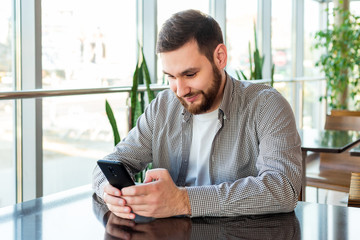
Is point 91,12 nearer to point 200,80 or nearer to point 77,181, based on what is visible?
point 77,181

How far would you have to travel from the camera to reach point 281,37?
7.55m

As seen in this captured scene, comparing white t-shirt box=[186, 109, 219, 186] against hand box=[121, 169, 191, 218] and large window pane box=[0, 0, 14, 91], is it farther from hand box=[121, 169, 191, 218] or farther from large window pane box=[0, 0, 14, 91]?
large window pane box=[0, 0, 14, 91]

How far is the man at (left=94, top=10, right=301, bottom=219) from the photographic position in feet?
4.78

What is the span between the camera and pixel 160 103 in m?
2.00

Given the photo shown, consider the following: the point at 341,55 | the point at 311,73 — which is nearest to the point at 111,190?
the point at 341,55

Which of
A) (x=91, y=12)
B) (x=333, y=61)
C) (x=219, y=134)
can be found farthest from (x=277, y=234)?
(x=333, y=61)

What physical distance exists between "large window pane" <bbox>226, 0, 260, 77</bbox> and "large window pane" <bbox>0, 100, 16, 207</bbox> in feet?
11.0

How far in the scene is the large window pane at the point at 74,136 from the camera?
3477 mm

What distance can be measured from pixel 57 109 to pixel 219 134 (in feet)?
6.43

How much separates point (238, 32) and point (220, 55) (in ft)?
15.2

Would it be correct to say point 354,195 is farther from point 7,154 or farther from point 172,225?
point 7,154

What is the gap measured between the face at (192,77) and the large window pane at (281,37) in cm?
566

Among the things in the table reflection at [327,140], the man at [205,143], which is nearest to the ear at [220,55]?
the man at [205,143]

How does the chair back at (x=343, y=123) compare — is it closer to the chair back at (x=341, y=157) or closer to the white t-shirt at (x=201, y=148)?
the chair back at (x=341, y=157)
